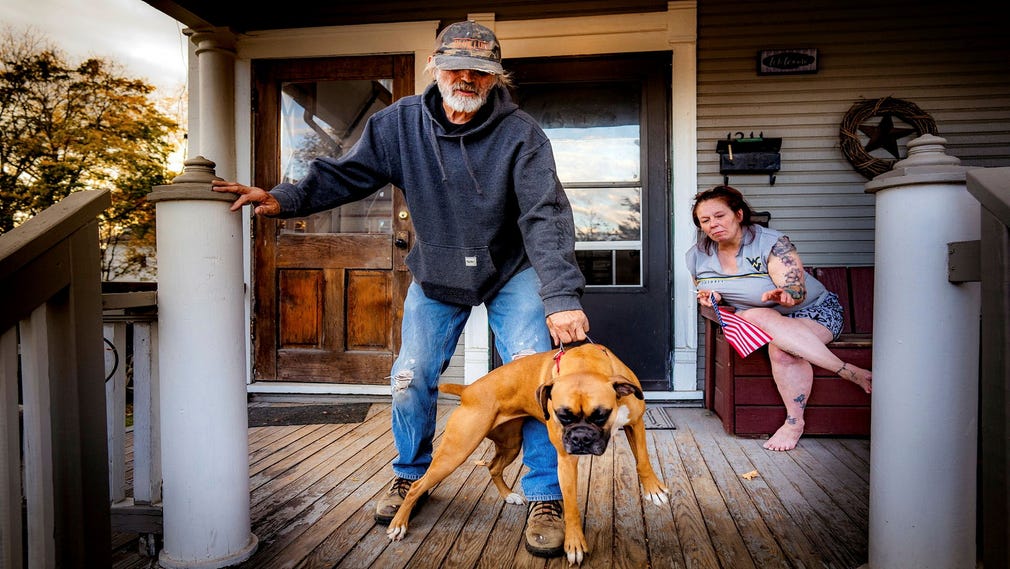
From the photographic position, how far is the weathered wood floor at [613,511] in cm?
193


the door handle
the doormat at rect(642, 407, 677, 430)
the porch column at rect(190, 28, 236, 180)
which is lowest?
the doormat at rect(642, 407, 677, 430)

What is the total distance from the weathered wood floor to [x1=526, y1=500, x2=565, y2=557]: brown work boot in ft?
0.12

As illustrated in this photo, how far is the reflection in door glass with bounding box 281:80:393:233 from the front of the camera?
4426mm

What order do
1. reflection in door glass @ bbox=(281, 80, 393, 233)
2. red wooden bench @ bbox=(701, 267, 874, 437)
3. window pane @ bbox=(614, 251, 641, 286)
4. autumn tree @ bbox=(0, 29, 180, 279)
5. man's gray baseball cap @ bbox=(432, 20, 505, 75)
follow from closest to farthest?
1. man's gray baseball cap @ bbox=(432, 20, 505, 75)
2. red wooden bench @ bbox=(701, 267, 874, 437)
3. window pane @ bbox=(614, 251, 641, 286)
4. reflection in door glass @ bbox=(281, 80, 393, 233)
5. autumn tree @ bbox=(0, 29, 180, 279)

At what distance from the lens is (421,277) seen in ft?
7.32

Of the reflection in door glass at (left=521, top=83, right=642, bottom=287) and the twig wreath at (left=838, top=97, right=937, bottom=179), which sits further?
the reflection in door glass at (left=521, top=83, right=642, bottom=287)

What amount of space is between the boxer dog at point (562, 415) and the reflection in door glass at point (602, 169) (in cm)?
221

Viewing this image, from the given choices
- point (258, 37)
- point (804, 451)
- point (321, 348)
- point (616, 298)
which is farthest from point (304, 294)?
point (804, 451)

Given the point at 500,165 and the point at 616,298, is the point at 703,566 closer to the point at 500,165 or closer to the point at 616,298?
the point at 500,165

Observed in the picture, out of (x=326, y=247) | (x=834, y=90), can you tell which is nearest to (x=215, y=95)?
(x=326, y=247)

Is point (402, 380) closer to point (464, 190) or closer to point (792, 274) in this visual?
point (464, 190)

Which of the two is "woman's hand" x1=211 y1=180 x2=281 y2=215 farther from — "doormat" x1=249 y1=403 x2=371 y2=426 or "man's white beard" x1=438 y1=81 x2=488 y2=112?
"doormat" x1=249 y1=403 x2=371 y2=426

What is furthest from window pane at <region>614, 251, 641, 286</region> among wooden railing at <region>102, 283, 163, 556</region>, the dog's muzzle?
wooden railing at <region>102, 283, 163, 556</region>

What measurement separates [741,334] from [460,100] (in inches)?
77.2
